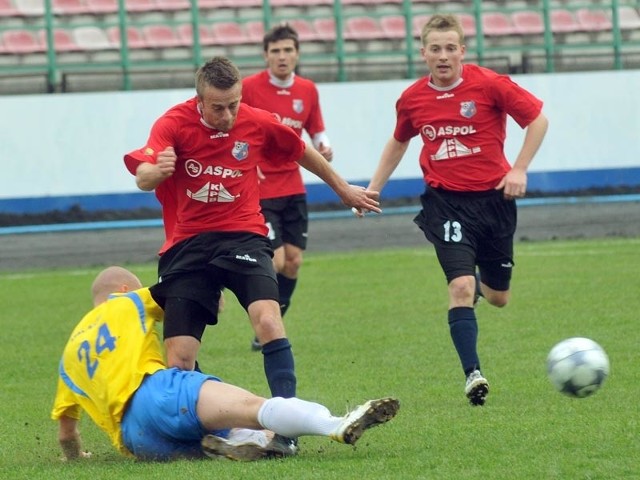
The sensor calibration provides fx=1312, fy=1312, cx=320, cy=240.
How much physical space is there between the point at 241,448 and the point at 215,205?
1363 millimetres

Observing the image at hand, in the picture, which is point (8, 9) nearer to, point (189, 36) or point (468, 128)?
point (189, 36)

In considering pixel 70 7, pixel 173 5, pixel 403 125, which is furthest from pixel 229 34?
pixel 403 125

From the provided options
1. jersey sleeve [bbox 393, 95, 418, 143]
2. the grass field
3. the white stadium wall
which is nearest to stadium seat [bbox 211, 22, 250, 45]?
the white stadium wall

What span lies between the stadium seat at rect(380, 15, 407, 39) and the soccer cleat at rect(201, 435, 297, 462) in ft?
54.0

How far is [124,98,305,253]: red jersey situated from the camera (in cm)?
631

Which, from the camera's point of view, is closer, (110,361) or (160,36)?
(110,361)

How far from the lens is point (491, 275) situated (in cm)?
808

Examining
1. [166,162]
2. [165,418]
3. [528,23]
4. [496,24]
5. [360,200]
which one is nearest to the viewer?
[165,418]

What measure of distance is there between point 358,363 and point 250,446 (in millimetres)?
3207

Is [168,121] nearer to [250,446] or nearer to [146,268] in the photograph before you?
[250,446]

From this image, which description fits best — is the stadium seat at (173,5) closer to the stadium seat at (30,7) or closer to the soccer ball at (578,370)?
the stadium seat at (30,7)

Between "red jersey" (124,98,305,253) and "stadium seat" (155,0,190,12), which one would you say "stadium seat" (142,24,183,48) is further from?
"red jersey" (124,98,305,253)

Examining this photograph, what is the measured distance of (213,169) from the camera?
6.34 meters

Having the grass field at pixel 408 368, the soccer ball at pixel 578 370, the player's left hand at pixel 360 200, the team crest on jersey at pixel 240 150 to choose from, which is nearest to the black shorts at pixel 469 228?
the grass field at pixel 408 368
